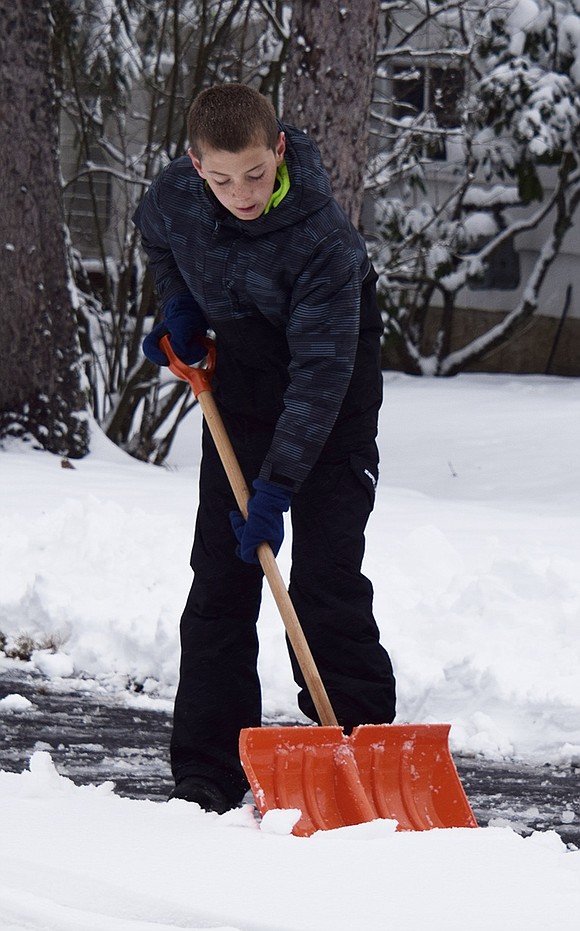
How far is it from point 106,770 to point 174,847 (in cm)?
103

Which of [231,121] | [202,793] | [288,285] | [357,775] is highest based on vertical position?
[231,121]

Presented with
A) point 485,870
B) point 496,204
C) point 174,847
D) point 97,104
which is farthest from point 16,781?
point 496,204

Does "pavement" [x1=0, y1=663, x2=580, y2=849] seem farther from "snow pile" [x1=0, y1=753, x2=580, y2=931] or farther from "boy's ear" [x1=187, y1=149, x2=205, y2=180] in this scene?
"boy's ear" [x1=187, y1=149, x2=205, y2=180]

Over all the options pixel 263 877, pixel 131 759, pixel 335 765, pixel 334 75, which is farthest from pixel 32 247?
pixel 263 877

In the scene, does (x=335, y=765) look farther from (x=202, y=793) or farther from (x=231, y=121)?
(x=231, y=121)

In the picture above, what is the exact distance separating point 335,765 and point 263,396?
93 centimetres

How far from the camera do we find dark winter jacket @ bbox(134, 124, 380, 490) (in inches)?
110

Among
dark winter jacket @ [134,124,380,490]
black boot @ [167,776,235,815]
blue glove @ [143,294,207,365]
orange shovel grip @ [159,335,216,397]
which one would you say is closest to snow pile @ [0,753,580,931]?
black boot @ [167,776,235,815]

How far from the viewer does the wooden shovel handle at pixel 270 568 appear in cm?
294

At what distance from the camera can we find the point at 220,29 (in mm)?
7277

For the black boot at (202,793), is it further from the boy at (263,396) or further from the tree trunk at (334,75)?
the tree trunk at (334,75)

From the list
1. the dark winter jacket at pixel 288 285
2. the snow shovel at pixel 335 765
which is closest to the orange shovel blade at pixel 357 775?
the snow shovel at pixel 335 765

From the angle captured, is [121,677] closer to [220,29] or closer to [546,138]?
[220,29]

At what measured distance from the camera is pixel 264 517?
9.38ft
